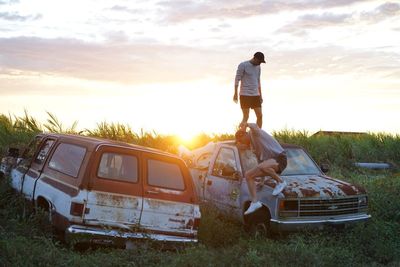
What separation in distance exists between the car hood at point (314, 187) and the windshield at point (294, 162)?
275mm

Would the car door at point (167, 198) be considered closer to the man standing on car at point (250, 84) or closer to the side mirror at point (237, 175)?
the side mirror at point (237, 175)

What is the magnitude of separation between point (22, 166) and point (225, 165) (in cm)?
398

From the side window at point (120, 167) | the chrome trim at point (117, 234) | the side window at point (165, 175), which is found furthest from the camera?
the side window at point (165, 175)

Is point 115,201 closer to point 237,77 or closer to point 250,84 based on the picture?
point 237,77

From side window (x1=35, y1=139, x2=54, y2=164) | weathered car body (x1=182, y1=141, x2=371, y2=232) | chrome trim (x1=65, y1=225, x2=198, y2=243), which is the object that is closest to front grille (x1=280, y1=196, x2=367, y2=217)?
weathered car body (x1=182, y1=141, x2=371, y2=232)

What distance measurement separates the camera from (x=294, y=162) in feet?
40.7

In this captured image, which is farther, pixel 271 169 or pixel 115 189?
pixel 271 169

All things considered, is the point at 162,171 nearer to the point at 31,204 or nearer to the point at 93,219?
the point at 93,219

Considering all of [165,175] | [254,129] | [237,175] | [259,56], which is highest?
[259,56]

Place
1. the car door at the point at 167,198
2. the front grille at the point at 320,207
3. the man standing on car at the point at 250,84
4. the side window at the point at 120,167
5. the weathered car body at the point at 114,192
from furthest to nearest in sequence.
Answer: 1. the man standing on car at the point at 250,84
2. the front grille at the point at 320,207
3. the car door at the point at 167,198
4. the side window at the point at 120,167
5. the weathered car body at the point at 114,192

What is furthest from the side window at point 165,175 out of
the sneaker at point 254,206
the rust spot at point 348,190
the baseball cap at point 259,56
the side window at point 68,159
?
the baseball cap at point 259,56

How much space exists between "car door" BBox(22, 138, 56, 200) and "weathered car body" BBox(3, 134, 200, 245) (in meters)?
0.06

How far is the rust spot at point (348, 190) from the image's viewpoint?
11.4 metres

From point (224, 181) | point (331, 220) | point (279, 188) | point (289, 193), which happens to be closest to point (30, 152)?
point (224, 181)
